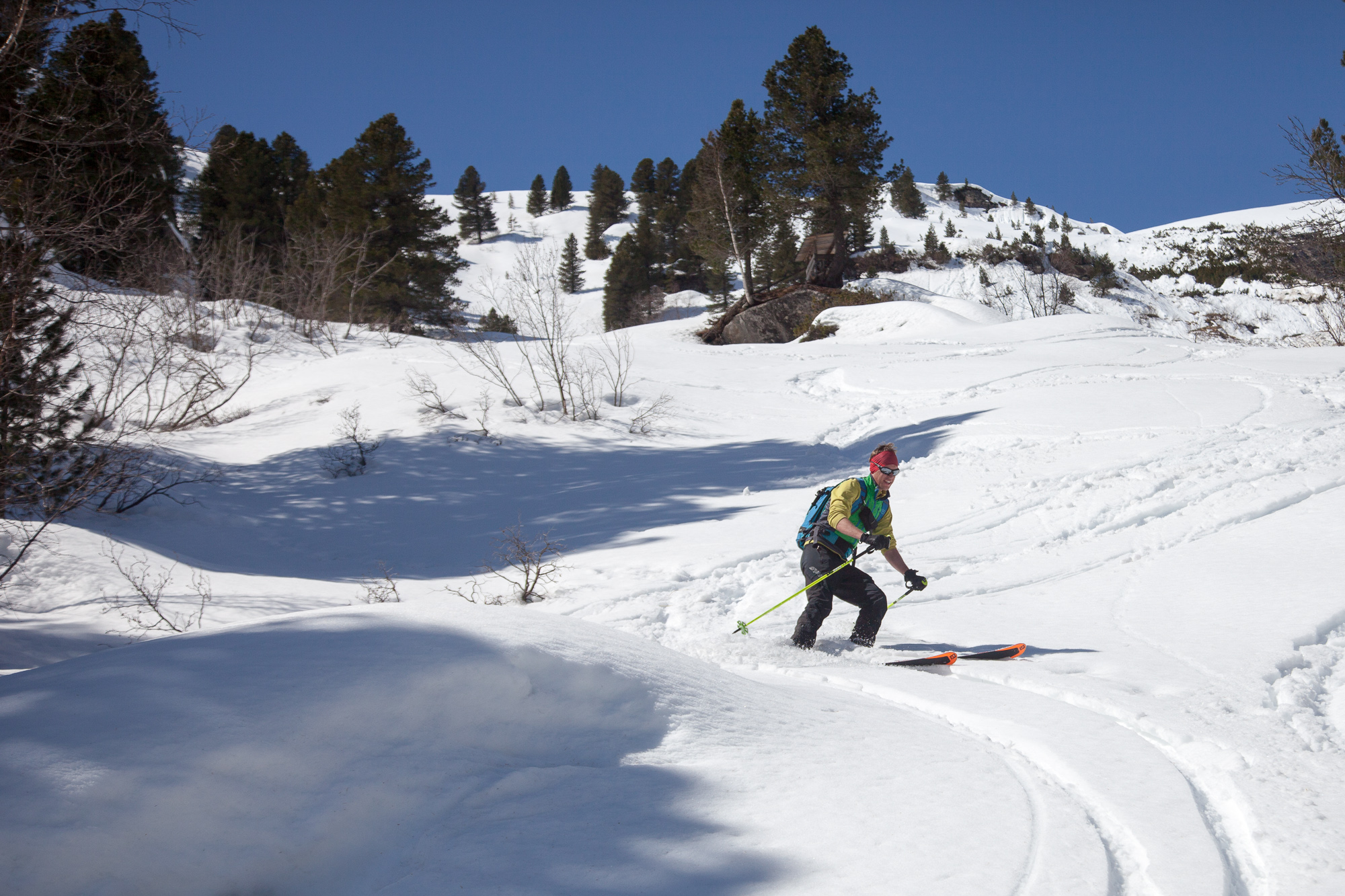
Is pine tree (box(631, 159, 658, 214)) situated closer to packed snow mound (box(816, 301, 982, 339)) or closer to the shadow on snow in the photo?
packed snow mound (box(816, 301, 982, 339))

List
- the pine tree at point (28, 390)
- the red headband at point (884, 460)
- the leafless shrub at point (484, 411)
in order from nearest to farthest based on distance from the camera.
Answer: the pine tree at point (28, 390)
the red headband at point (884, 460)
the leafless shrub at point (484, 411)

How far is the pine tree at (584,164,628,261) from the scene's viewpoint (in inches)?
2832

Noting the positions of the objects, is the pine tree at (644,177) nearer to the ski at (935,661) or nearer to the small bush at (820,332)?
the small bush at (820,332)

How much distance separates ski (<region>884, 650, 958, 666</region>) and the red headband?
51.8 inches

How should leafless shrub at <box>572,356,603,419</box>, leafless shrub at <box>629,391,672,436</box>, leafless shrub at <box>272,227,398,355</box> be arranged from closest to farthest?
leafless shrub at <box>629,391,672,436</box>, leafless shrub at <box>572,356,603,419</box>, leafless shrub at <box>272,227,398,355</box>

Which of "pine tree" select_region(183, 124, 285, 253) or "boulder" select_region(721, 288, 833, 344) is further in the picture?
"pine tree" select_region(183, 124, 285, 253)

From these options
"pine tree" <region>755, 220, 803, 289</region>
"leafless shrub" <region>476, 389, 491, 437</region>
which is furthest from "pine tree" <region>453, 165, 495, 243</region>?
"leafless shrub" <region>476, 389, 491, 437</region>

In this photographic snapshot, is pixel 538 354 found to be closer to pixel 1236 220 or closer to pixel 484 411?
pixel 484 411

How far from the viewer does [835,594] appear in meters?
5.47

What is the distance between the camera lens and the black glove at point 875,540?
515 centimetres

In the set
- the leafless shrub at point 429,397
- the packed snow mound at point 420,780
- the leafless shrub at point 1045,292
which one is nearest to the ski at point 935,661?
the packed snow mound at point 420,780

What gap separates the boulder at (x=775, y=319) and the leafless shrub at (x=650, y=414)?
12.2 m

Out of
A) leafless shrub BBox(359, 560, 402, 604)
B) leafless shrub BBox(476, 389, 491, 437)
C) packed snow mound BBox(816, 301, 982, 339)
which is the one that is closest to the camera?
leafless shrub BBox(359, 560, 402, 604)

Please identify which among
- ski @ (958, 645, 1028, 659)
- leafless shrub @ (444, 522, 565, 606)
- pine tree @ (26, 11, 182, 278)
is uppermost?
pine tree @ (26, 11, 182, 278)
